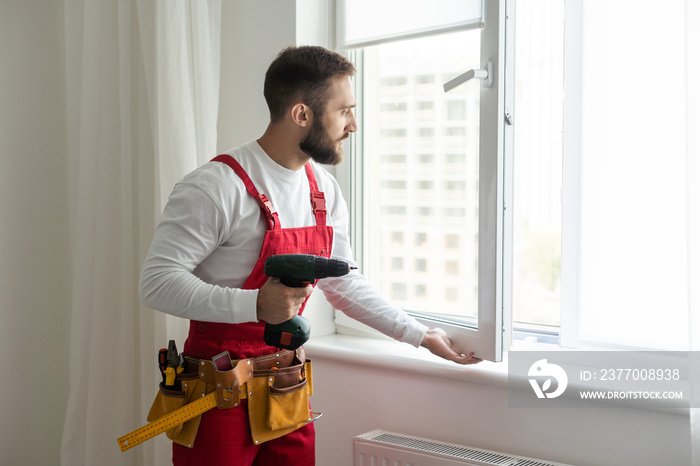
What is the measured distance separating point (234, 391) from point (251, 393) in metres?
0.05

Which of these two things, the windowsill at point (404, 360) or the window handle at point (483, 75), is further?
the windowsill at point (404, 360)

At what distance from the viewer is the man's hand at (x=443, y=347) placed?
1608 millimetres

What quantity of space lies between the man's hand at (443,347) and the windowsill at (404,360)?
0.04m

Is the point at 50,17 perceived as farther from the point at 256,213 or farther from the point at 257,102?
the point at 256,213

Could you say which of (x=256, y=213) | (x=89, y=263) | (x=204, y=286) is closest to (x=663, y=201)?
(x=256, y=213)

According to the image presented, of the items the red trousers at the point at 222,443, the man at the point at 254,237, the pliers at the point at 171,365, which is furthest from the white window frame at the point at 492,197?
the pliers at the point at 171,365

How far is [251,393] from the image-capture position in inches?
56.7

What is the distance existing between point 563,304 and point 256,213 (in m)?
0.79

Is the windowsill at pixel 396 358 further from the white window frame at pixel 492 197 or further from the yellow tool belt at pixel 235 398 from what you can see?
the yellow tool belt at pixel 235 398

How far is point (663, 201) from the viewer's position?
1466 mm

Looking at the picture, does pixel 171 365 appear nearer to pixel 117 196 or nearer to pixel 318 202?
pixel 318 202

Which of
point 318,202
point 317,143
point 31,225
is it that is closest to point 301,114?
point 317,143

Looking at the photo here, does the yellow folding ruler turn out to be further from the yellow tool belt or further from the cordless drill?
the cordless drill

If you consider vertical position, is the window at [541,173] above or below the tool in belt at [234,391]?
above
